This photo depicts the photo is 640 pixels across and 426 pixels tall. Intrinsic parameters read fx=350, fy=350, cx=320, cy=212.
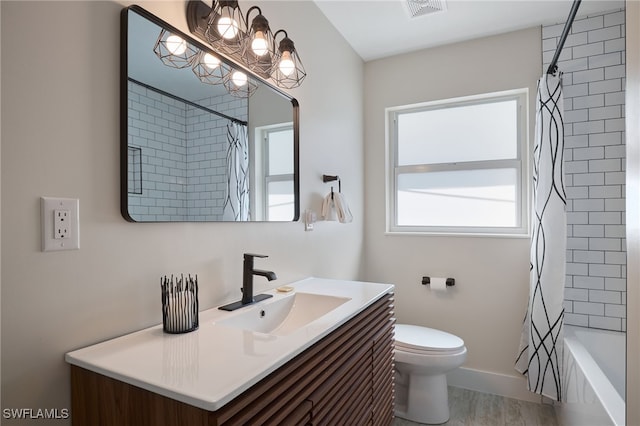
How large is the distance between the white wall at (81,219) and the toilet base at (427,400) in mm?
1402

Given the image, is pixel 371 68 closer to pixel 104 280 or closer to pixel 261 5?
pixel 261 5

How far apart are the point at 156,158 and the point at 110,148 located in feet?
0.49

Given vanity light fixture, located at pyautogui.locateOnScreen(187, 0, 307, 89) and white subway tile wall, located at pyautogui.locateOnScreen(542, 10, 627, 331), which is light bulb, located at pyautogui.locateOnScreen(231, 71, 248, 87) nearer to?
vanity light fixture, located at pyautogui.locateOnScreen(187, 0, 307, 89)

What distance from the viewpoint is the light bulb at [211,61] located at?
52.4 inches

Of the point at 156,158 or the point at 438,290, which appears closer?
the point at 156,158

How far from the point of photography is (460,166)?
260cm

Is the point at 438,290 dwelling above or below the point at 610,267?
below

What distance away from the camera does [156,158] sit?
113cm

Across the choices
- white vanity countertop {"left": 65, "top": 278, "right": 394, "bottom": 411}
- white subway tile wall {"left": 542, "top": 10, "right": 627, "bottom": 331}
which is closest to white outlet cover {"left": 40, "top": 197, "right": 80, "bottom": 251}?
white vanity countertop {"left": 65, "top": 278, "right": 394, "bottom": 411}

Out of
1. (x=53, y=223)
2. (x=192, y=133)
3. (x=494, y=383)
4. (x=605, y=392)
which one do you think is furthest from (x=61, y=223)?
(x=494, y=383)

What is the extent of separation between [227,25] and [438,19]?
156 centimetres

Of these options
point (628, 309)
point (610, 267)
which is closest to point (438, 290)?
point (610, 267)

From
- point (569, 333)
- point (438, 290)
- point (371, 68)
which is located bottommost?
point (569, 333)

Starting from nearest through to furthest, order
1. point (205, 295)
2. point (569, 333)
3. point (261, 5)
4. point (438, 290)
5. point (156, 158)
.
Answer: point (156, 158) → point (205, 295) → point (261, 5) → point (569, 333) → point (438, 290)
